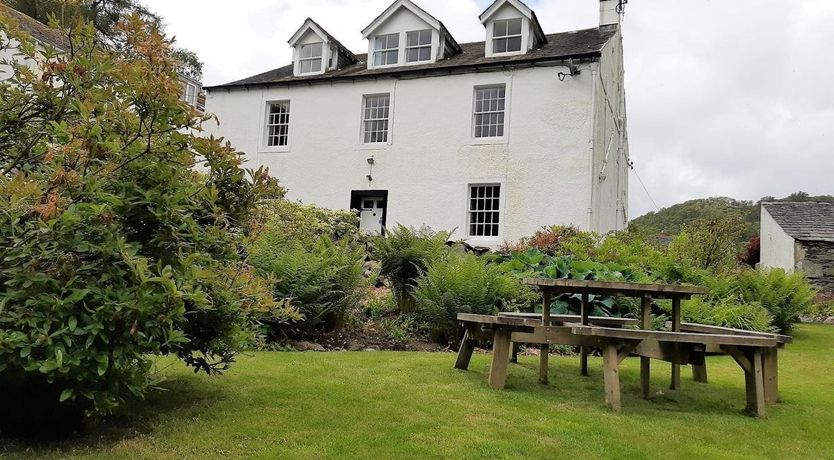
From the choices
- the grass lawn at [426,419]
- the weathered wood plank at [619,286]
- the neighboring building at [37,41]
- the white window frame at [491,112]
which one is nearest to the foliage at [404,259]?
the grass lawn at [426,419]

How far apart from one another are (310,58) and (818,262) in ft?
60.3

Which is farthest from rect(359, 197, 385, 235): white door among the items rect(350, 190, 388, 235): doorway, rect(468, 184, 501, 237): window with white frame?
rect(468, 184, 501, 237): window with white frame

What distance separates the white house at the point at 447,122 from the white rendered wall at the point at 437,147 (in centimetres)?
4

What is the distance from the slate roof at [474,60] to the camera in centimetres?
1892

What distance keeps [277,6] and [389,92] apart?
4.92 meters

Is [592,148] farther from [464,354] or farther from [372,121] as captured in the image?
[464,354]

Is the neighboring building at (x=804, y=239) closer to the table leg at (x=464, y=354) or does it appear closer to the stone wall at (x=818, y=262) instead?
the stone wall at (x=818, y=262)

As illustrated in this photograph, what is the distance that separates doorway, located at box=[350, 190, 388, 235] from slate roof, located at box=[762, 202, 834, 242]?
530 inches

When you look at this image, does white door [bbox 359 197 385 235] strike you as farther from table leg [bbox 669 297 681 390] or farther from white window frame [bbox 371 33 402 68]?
table leg [bbox 669 297 681 390]

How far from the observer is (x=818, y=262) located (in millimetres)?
20109

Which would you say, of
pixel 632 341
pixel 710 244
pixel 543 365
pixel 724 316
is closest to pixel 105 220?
pixel 632 341

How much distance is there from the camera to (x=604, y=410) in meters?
5.13

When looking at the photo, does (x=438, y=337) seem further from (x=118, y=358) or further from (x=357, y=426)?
(x=118, y=358)

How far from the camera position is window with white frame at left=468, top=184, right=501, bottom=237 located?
1925 centimetres
